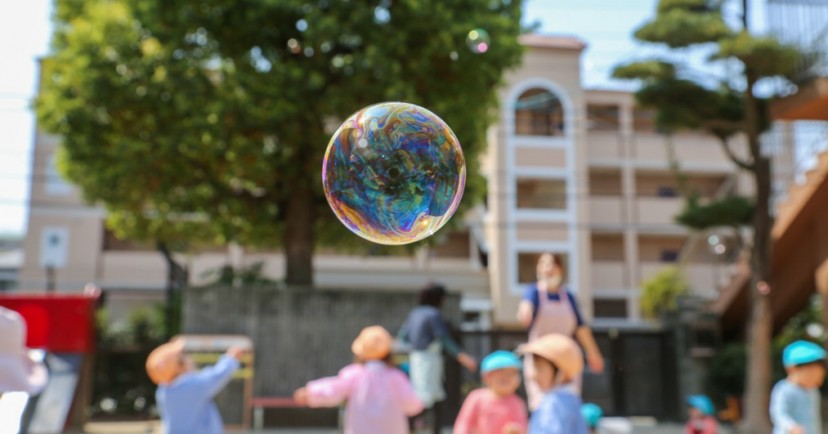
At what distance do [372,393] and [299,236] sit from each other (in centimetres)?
757

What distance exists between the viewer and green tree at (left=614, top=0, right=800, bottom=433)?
1130cm

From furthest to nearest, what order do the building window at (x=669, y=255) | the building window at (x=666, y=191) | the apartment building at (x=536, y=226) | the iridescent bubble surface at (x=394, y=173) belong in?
the building window at (x=666, y=191) → the building window at (x=669, y=255) → the apartment building at (x=536, y=226) → the iridescent bubble surface at (x=394, y=173)

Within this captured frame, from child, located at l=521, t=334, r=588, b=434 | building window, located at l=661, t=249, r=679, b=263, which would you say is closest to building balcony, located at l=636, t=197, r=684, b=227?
building window, located at l=661, t=249, r=679, b=263

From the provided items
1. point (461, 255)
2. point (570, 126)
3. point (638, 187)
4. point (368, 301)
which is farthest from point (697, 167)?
point (368, 301)

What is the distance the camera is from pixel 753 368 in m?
11.9

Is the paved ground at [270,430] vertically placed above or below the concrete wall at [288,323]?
below

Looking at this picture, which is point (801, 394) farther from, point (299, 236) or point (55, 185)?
point (55, 185)

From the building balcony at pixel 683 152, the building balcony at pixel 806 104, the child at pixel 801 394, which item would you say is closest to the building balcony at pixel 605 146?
the building balcony at pixel 683 152

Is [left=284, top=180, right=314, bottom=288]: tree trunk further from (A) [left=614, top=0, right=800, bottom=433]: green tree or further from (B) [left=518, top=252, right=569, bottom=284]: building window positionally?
(B) [left=518, top=252, right=569, bottom=284]: building window

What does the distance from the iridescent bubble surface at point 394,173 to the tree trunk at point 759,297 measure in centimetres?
894

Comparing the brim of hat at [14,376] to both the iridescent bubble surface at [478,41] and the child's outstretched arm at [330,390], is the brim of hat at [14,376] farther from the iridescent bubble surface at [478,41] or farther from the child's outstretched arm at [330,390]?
the iridescent bubble surface at [478,41]

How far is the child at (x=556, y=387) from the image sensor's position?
14.8 feet

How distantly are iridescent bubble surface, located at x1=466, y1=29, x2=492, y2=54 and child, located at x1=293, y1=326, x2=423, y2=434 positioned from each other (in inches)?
280

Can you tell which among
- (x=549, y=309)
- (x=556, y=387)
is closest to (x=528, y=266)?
(x=549, y=309)
